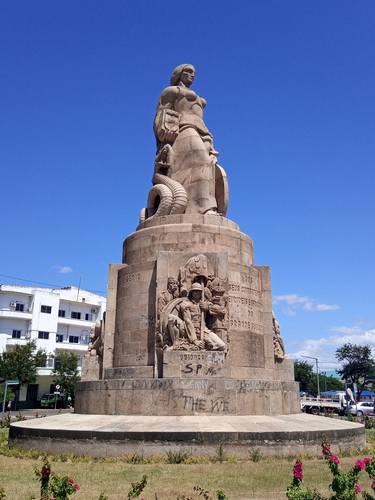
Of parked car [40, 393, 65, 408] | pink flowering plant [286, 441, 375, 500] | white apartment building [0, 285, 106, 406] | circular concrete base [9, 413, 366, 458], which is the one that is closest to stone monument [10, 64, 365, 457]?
circular concrete base [9, 413, 366, 458]

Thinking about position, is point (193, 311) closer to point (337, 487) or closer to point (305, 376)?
point (337, 487)

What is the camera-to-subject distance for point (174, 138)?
21281 mm

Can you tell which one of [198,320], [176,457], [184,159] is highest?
[184,159]

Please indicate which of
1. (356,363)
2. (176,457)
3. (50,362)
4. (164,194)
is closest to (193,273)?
(164,194)

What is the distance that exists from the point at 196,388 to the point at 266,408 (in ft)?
7.93

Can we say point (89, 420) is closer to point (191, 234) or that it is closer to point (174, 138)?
point (191, 234)

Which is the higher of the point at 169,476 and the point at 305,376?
the point at 305,376

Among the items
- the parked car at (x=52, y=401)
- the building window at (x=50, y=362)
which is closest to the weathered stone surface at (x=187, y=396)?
the parked car at (x=52, y=401)

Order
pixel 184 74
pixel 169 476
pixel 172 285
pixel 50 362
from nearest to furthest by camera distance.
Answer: pixel 169 476 < pixel 172 285 < pixel 184 74 < pixel 50 362

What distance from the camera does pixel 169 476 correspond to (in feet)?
32.3

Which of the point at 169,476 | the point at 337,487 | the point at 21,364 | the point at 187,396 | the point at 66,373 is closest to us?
the point at 337,487

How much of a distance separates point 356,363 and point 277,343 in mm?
65168

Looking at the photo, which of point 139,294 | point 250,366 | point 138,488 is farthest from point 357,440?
point 138,488

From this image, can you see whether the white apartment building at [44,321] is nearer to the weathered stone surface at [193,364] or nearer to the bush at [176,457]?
the weathered stone surface at [193,364]
